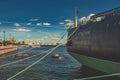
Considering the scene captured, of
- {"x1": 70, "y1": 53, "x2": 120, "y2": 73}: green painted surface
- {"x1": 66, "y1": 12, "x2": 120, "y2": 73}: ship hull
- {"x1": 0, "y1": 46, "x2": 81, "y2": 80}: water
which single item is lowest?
{"x1": 0, "y1": 46, "x2": 81, "y2": 80}: water

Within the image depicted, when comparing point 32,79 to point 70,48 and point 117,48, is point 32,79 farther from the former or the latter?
point 117,48

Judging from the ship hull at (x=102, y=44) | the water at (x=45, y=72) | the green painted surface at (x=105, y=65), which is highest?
the ship hull at (x=102, y=44)

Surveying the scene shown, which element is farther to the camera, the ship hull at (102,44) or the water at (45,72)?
Result: the water at (45,72)

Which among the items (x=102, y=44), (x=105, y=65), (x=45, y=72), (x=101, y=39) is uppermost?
(x=101, y=39)

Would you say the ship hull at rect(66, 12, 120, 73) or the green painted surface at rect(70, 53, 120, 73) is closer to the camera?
the green painted surface at rect(70, 53, 120, 73)

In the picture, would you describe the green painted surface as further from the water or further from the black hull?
the water

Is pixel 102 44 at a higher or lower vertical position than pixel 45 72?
higher

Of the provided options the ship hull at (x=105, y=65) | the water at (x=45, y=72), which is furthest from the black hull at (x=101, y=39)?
the water at (x=45, y=72)

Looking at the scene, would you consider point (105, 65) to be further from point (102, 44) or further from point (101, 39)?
point (101, 39)

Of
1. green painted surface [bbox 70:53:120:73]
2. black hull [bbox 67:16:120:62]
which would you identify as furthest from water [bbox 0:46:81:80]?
green painted surface [bbox 70:53:120:73]

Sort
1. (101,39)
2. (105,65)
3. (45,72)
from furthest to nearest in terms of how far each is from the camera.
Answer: (45,72) → (101,39) → (105,65)

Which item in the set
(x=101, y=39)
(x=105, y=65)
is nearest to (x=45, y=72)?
(x=101, y=39)

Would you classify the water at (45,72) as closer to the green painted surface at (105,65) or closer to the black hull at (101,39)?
the black hull at (101,39)

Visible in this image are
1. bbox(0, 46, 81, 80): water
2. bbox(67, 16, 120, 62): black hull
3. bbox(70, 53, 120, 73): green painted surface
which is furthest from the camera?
bbox(0, 46, 81, 80): water
